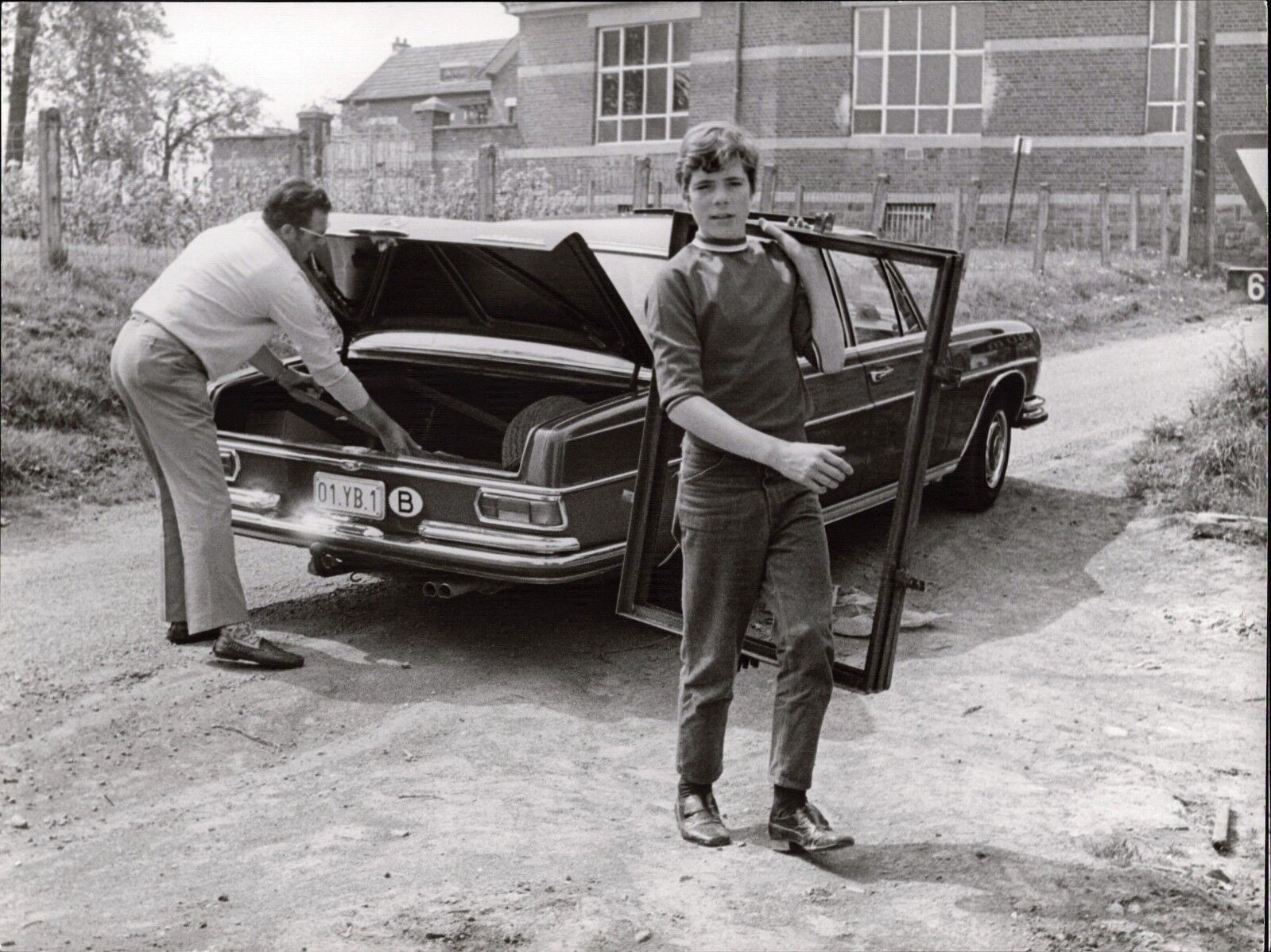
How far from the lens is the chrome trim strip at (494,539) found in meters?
4.90

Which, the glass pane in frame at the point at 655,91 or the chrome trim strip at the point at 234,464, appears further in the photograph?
the chrome trim strip at the point at 234,464

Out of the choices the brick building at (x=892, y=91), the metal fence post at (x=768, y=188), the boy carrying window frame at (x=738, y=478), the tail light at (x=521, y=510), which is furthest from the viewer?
the metal fence post at (x=768, y=188)

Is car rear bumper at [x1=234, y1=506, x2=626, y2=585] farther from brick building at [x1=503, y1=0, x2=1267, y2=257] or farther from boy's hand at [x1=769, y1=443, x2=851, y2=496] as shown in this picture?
boy's hand at [x1=769, y1=443, x2=851, y2=496]

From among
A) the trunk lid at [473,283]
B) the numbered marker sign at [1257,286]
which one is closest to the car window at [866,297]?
the trunk lid at [473,283]

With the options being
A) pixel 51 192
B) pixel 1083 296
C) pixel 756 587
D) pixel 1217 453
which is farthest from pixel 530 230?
pixel 51 192

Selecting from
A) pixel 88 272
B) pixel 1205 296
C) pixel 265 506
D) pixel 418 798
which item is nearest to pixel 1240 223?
pixel 1205 296

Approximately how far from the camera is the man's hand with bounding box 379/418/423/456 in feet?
17.2

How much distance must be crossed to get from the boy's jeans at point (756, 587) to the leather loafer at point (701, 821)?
0.20m

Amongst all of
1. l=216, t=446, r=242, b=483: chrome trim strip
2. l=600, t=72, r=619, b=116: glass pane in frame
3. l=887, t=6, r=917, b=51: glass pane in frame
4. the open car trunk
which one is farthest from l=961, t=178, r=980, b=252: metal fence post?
l=216, t=446, r=242, b=483: chrome trim strip

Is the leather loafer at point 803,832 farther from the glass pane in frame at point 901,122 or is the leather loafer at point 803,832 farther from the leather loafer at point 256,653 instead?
the glass pane in frame at point 901,122

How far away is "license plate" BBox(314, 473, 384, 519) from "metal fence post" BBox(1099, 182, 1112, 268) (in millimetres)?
2807

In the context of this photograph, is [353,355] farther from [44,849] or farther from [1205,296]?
[1205,296]

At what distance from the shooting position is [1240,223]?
4305mm

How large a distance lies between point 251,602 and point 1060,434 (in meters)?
3.92
